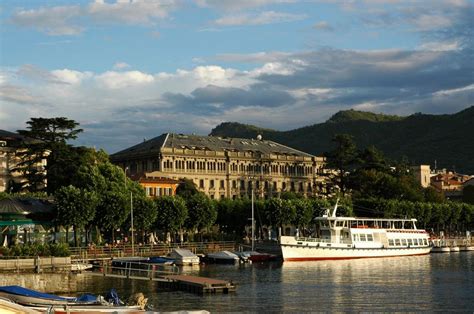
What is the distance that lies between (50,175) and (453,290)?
61.1 m

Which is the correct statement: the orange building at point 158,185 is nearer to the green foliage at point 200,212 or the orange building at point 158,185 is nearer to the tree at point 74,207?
→ the green foliage at point 200,212

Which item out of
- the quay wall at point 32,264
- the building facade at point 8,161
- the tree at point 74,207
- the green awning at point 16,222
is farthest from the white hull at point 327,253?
the building facade at point 8,161

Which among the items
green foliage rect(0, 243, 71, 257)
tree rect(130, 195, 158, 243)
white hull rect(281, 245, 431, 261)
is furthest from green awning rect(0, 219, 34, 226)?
white hull rect(281, 245, 431, 261)

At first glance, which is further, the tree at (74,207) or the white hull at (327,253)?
the white hull at (327,253)

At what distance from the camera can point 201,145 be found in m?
159

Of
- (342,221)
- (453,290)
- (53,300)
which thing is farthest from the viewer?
(342,221)

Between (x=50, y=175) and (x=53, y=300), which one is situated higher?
(x=50, y=175)

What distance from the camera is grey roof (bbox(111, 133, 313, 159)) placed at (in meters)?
153

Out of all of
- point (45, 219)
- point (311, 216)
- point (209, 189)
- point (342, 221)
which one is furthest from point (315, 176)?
point (45, 219)

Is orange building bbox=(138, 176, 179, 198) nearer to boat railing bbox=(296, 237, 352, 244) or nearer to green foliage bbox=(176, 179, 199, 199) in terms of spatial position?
green foliage bbox=(176, 179, 199, 199)

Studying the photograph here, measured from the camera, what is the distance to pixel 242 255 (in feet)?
307

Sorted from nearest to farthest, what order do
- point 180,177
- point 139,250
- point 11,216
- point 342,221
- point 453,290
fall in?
point 453,290, point 11,216, point 139,250, point 342,221, point 180,177

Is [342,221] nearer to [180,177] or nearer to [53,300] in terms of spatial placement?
[180,177]

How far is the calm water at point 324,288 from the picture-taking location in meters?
49.7
